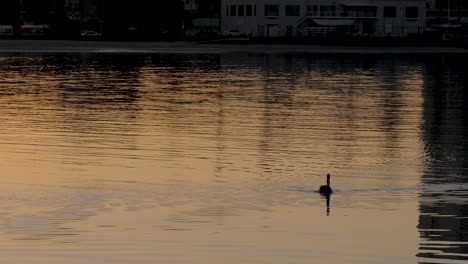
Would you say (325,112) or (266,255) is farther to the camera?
(325,112)

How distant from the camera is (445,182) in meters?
42.7

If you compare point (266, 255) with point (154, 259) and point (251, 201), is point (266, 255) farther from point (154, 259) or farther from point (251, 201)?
point (251, 201)

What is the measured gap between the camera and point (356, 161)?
1924 inches

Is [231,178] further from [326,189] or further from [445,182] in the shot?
Result: [445,182]

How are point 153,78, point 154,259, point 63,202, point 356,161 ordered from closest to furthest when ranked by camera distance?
point 154,259, point 63,202, point 356,161, point 153,78

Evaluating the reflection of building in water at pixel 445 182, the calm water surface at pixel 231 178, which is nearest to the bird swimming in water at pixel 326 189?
the calm water surface at pixel 231 178

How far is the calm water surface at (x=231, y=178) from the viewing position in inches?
1238

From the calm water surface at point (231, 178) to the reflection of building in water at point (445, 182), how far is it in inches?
2.6

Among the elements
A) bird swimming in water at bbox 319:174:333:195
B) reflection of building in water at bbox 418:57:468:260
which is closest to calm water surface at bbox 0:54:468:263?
reflection of building in water at bbox 418:57:468:260

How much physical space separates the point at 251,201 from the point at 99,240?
24.1 feet

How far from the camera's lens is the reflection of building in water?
31672 mm

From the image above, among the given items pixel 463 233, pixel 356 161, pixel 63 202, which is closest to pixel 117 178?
pixel 63 202

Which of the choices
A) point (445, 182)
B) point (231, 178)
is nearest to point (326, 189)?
point (231, 178)

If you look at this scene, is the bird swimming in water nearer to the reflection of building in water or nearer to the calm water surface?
the calm water surface
